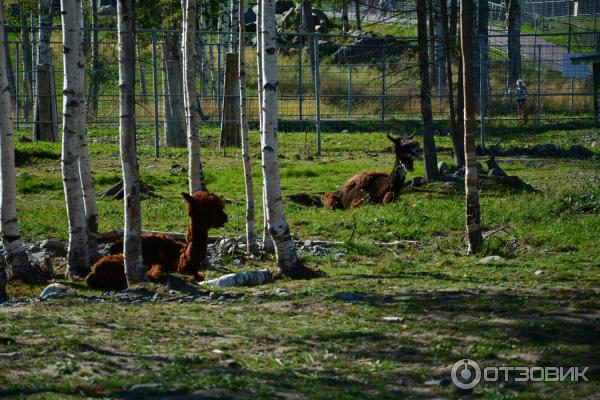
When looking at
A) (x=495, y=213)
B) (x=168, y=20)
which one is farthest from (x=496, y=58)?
(x=495, y=213)

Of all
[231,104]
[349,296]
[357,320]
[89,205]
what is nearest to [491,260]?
[349,296]

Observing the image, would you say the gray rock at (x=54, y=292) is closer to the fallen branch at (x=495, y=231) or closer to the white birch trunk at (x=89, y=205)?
the white birch trunk at (x=89, y=205)

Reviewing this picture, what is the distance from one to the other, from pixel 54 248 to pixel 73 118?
8.87ft

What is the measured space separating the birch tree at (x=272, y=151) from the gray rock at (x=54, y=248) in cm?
347

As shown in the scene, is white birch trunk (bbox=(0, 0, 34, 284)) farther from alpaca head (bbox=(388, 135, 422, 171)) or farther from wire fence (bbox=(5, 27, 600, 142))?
wire fence (bbox=(5, 27, 600, 142))

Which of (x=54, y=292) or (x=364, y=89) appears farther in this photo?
(x=364, y=89)

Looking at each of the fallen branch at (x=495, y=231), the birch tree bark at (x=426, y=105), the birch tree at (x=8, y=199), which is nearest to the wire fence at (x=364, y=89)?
the birch tree bark at (x=426, y=105)

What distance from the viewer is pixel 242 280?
35.2 feet

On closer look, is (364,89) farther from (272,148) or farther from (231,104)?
(272,148)

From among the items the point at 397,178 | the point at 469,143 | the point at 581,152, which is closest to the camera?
the point at 469,143

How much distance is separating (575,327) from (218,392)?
3.02 meters

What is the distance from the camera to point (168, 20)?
2798cm

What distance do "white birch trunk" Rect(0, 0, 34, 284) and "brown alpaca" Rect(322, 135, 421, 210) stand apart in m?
7.02

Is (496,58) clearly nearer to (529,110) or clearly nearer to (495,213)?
(529,110)
